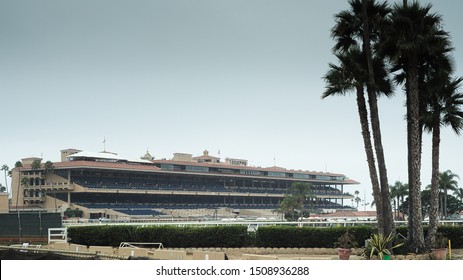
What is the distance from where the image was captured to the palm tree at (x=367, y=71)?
89.2 ft

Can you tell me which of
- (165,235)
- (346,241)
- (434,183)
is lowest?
(165,235)

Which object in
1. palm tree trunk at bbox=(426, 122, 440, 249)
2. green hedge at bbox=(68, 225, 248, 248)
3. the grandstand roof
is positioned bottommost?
green hedge at bbox=(68, 225, 248, 248)

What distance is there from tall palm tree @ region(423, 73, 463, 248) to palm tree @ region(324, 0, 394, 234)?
1.99m

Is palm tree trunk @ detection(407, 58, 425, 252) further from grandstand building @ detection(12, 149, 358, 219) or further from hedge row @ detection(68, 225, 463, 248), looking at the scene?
grandstand building @ detection(12, 149, 358, 219)

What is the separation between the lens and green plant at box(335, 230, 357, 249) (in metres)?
25.4

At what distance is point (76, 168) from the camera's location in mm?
101688

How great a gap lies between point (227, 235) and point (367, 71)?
942 centimetres

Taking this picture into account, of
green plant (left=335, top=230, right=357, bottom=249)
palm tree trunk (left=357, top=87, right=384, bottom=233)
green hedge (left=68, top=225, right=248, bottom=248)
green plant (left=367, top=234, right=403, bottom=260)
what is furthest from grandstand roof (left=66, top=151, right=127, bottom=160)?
green plant (left=367, top=234, right=403, bottom=260)

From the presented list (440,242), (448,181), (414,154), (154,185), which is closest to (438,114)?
(414,154)

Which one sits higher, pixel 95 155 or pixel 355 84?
pixel 95 155

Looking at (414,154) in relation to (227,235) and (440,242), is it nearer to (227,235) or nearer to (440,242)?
(440,242)

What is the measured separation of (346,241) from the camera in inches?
991

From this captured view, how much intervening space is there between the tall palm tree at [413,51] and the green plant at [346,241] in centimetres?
223
